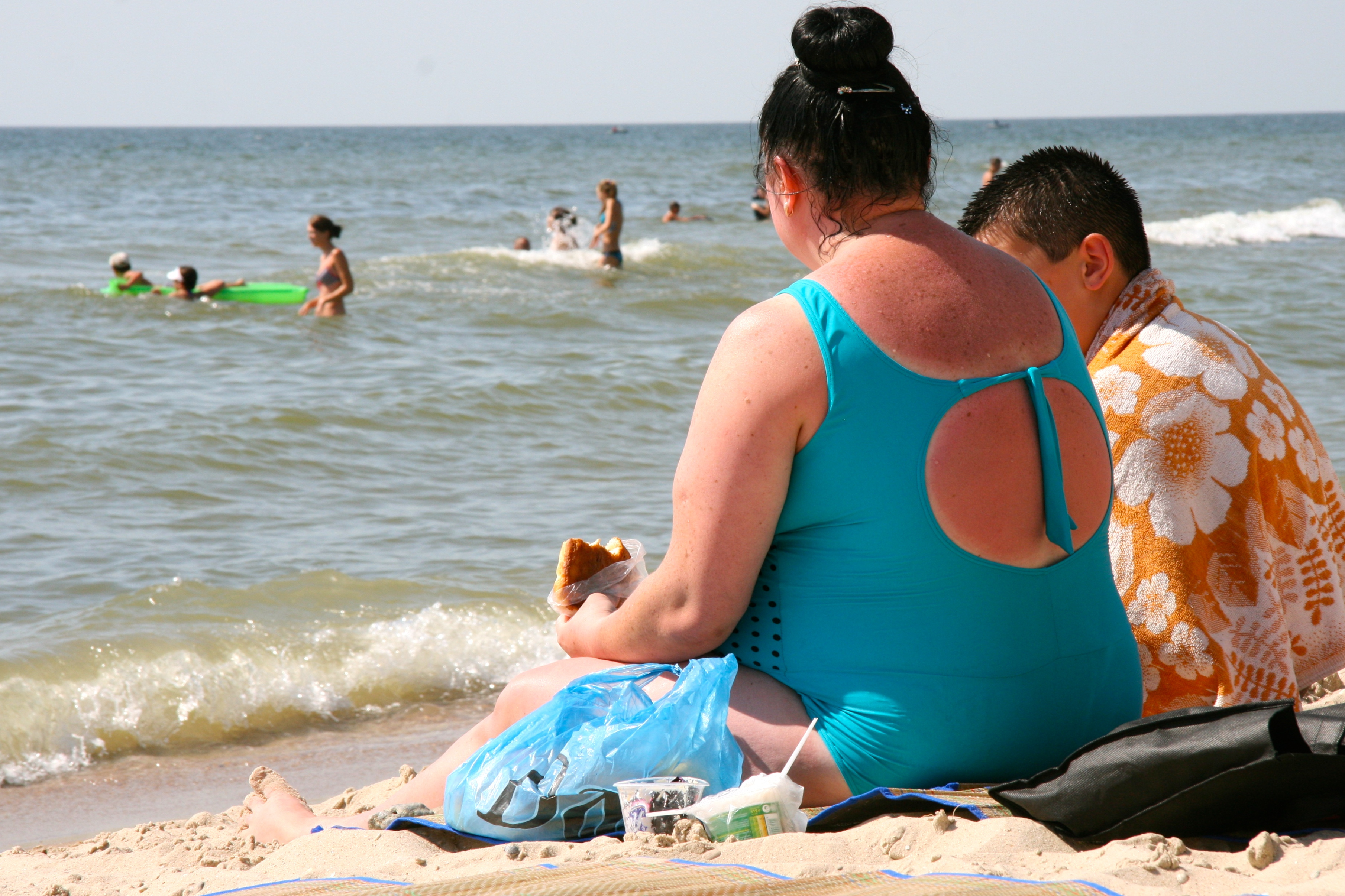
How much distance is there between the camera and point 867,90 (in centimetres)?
182

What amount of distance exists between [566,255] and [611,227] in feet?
4.44

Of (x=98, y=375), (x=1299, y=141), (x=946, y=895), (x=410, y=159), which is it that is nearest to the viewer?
(x=946, y=895)

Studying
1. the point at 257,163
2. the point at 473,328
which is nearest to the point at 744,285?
the point at 473,328

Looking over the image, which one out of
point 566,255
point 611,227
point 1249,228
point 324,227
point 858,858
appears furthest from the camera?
point 1249,228

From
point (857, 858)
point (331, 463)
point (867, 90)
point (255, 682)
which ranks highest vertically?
point (867, 90)

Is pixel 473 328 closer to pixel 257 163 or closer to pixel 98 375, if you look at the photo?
pixel 98 375

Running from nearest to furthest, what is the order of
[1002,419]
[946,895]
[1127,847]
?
[946,895] < [1127,847] < [1002,419]

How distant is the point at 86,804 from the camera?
11.8 ft

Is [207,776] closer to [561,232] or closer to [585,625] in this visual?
[585,625]

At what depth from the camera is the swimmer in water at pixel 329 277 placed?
12.5 meters

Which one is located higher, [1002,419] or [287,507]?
[1002,419]

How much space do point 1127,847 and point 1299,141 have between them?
70532mm

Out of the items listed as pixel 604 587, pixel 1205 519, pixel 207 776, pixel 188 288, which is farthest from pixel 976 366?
pixel 188 288

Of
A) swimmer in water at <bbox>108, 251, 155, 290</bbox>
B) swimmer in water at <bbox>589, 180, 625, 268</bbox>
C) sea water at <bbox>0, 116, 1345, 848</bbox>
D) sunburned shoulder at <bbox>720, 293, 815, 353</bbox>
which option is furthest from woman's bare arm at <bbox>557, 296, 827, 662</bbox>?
swimmer in water at <bbox>589, 180, 625, 268</bbox>
